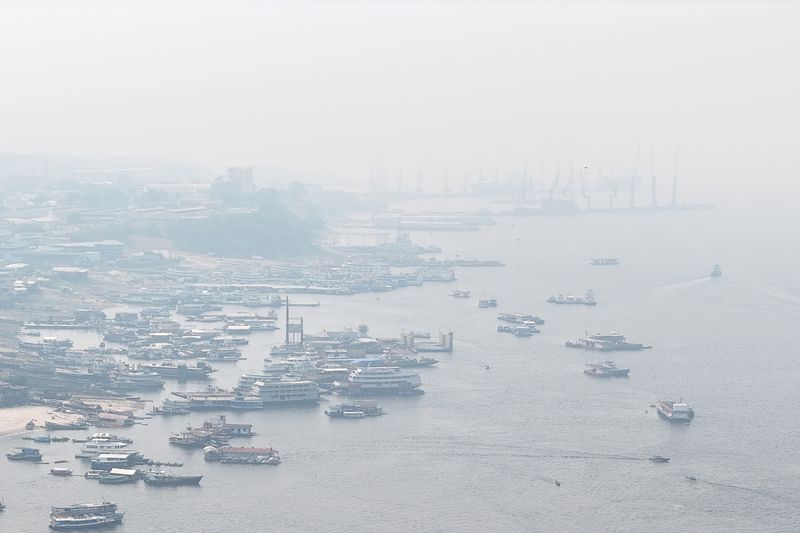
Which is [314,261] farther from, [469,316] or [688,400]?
[688,400]

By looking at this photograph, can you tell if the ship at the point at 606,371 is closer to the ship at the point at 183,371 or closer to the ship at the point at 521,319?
the ship at the point at 521,319

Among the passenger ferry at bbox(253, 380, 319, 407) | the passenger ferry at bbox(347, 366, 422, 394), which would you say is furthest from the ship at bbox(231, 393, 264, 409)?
the passenger ferry at bbox(347, 366, 422, 394)

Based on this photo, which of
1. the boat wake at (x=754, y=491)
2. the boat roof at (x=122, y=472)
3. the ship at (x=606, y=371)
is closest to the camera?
the boat wake at (x=754, y=491)

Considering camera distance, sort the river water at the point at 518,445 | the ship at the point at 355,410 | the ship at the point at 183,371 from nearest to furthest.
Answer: the river water at the point at 518,445, the ship at the point at 355,410, the ship at the point at 183,371

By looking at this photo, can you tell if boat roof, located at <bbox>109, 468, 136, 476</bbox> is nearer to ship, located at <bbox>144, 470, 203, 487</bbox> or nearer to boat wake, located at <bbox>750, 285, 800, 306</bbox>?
ship, located at <bbox>144, 470, 203, 487</bbox>

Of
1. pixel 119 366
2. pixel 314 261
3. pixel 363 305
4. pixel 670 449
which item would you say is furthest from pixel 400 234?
pixel 670 449

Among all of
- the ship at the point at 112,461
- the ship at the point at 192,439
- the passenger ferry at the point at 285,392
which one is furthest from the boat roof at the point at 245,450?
the passenger ferry at the point at 285,392

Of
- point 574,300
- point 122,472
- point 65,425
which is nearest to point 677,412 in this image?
point 122,472

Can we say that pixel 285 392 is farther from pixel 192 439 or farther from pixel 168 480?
pixel 168 480
